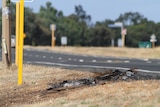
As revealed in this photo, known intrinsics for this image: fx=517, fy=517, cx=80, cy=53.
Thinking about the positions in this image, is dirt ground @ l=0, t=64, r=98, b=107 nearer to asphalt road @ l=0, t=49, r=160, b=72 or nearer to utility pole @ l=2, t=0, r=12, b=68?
utility pole @ l=2, t=0, r=12, b=68

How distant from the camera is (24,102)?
11.1 m

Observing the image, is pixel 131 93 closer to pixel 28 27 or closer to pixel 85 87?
pixel 85 87

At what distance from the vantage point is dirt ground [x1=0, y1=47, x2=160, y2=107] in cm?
952

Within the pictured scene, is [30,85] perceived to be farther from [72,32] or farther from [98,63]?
[72,32]

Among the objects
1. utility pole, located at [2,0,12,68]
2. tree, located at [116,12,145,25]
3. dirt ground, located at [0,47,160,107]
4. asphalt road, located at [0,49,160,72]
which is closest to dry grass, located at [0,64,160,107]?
dirt ground, located at [0,47,160,107]

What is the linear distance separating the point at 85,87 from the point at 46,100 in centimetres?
128

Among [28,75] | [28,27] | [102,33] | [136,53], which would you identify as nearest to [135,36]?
[102,33]

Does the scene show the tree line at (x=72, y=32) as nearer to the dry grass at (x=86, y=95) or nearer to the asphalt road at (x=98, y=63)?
the asphalt road at (x=98, y=63)

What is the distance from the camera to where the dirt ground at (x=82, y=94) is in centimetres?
952

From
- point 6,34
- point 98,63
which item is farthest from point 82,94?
point 98,63

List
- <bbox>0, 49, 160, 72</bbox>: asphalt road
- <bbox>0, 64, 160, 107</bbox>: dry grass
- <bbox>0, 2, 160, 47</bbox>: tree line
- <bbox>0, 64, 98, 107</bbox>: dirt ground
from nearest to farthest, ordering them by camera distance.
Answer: <bbox>0, 64, 160, 107</bbox>: dry grass < <bbox>0, 64, 98, 107</bbox>: dirt ground < <bbox>0, 49, 160, 72</bbox>: asphalt road < <bbox>0, 2, 160, 47</bbox>: tree line

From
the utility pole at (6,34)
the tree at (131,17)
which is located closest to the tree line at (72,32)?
the tree at (131,17)

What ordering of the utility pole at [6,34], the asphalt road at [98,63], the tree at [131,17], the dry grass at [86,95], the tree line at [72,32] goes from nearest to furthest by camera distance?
the dry grass at [86,95] → the utility pole at [6,34] → the asphalt road at [98,63] → the tree line at [72,32] → the tree at [131,17]

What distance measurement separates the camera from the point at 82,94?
1091 centimetres
